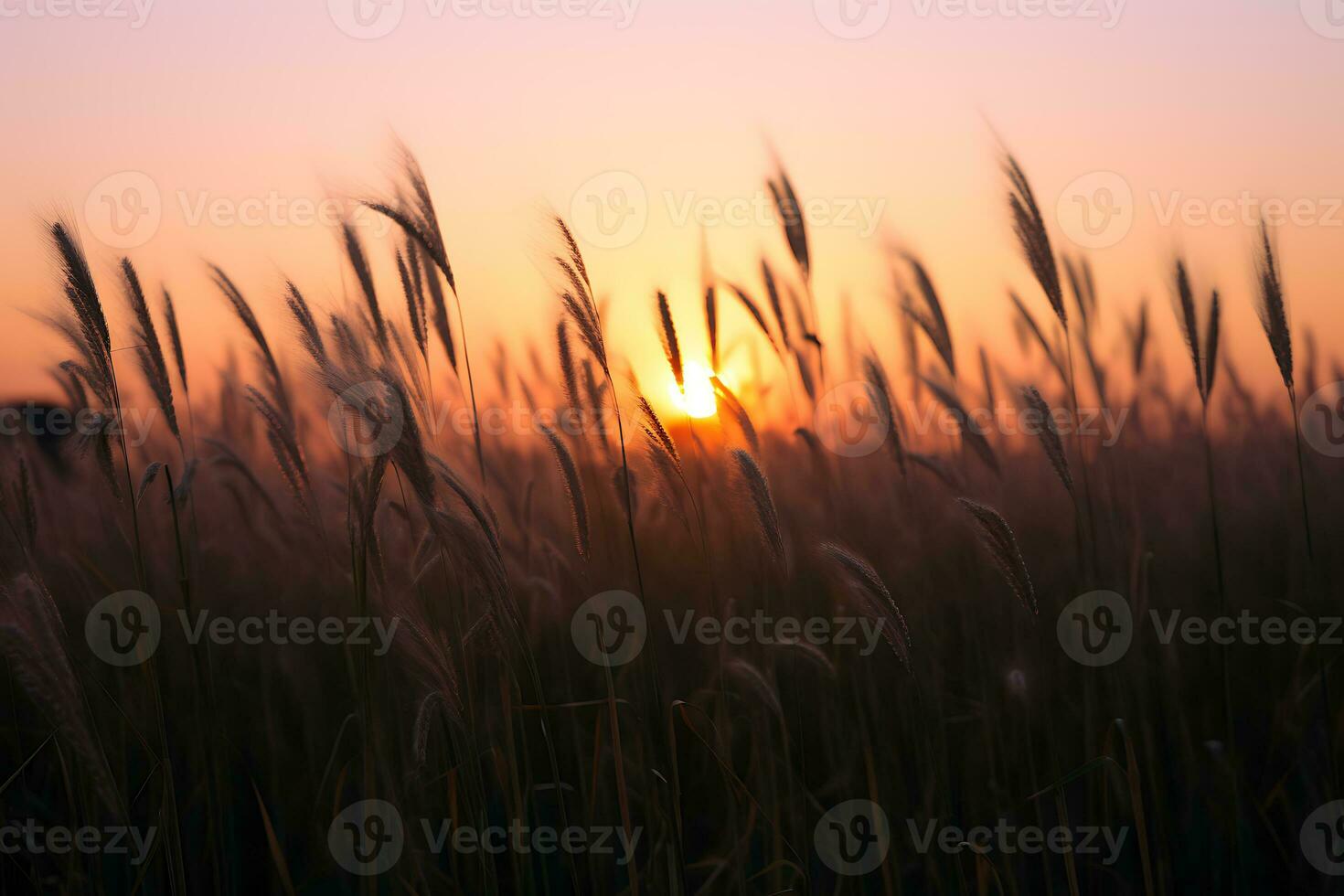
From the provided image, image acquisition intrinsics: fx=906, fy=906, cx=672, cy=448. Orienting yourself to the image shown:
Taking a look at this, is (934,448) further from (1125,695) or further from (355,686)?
(355,686)

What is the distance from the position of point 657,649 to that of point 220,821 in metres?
1.04

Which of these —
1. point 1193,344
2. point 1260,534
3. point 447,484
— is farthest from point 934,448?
point 447,484

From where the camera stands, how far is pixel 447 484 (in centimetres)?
138

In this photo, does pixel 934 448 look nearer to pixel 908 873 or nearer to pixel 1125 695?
pixel 1125 695

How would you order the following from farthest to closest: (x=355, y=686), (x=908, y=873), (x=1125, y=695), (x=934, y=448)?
(x=934, y=448), (x=1125, y=695), (x=908, y=873), (x=355, y=686)

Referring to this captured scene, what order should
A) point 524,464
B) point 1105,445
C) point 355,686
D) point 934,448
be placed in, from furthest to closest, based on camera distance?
1. point 524,464
2. point 934,448
3. point 1105,445
4. point 355,686

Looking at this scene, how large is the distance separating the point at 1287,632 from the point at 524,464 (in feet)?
7.59

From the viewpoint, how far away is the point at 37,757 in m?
2.12

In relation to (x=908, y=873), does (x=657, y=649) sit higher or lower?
higher

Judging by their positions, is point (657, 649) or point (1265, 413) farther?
point (1265, 413)

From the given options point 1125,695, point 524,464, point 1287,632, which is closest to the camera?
point 1125,695

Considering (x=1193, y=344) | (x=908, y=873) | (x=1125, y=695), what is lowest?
(x=908, y=873)

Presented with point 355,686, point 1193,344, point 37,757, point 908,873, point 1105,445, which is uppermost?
point 1193,344

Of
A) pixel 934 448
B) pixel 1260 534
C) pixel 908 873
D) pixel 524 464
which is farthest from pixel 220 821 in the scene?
pixel 1260 534
